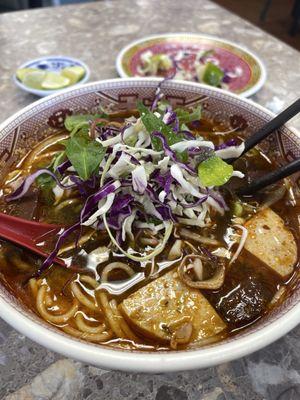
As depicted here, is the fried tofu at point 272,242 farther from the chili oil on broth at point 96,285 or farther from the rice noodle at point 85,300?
Result: the rice noodle at point 85,300

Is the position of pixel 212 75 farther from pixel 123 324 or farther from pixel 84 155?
pixel 123 324

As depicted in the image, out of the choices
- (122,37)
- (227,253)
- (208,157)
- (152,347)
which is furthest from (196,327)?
(122,37)

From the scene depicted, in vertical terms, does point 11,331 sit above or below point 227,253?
below

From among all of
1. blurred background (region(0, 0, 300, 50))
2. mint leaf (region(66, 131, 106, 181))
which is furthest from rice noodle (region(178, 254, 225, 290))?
blurred background (region(0, 0, 300, 50))

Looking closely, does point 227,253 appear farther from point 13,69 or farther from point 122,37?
point 122,37

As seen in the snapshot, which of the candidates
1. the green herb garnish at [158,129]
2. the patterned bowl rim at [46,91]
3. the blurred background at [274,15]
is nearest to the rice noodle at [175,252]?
the green herb garnish at [158,129]

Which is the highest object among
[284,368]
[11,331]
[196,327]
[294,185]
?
[294,185]
